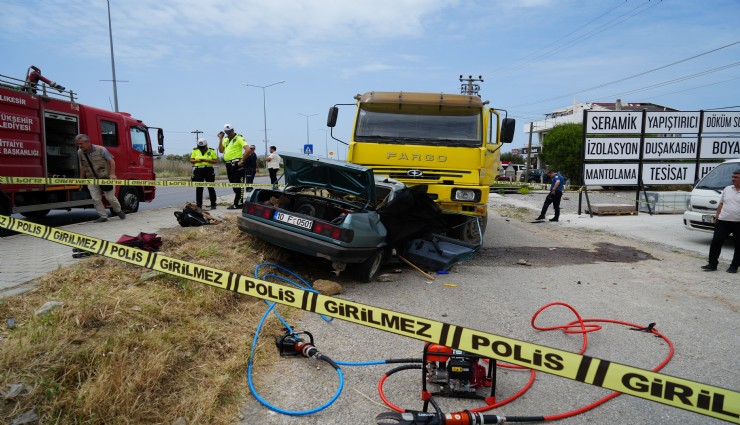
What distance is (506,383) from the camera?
10.6 feet

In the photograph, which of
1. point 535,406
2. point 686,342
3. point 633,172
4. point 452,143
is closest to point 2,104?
point 452,143

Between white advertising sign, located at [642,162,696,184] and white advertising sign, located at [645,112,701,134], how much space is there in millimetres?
1167

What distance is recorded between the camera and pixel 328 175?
623cm

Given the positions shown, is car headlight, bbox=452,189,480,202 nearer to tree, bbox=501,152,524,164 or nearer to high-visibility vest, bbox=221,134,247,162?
high-visibility vest, bbox=221,134,247,162

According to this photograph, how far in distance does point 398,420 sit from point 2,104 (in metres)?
9.17

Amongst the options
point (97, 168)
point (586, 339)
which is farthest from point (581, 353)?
point (97, 168)

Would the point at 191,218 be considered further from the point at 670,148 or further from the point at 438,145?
the point at 670,148

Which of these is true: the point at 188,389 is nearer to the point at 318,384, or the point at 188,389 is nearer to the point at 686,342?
the point at 318,384

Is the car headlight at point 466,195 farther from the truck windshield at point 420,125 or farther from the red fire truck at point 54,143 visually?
the red fire truck at point 54,143

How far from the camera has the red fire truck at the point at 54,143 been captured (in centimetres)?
826

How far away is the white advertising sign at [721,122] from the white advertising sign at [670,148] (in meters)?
0.65

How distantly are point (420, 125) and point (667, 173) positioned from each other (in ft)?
40.2

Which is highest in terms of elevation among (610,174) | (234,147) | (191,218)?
(234,147)

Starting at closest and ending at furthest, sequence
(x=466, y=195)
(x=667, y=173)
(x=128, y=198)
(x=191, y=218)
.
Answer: (x=466, y=195)
(x=191, y=218)
(x=128, y=198)
(x=667, y=173)
